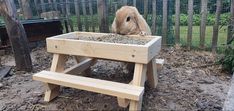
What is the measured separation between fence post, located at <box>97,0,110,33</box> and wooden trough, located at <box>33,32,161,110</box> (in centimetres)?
244

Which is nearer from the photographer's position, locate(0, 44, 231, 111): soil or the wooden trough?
the wooden trough

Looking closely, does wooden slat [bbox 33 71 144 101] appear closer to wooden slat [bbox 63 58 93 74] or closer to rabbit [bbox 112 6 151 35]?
wooden slat [bbox 63 58 93 74]

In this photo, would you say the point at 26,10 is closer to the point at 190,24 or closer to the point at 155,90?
the point at 190,24

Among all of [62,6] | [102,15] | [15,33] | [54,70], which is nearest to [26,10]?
[62,6]

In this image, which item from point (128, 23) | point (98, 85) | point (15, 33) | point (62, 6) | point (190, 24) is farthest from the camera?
point (62, 6)

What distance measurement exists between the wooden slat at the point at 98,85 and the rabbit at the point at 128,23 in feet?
2.50

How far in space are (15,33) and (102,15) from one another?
1.99 meters

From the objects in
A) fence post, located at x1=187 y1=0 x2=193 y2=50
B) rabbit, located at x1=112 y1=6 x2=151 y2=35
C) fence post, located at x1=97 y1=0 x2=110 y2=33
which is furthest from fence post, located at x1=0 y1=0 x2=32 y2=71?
fence post, located at x1=187 y1=0 x2=193 y2=50

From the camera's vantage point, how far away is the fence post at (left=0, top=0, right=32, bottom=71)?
371cm

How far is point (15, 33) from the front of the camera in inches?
148

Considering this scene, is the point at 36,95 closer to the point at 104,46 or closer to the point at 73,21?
the point at 104,46

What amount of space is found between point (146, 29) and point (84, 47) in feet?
3.03

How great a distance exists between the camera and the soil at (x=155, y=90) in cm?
281

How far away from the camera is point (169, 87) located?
10.7 feet
